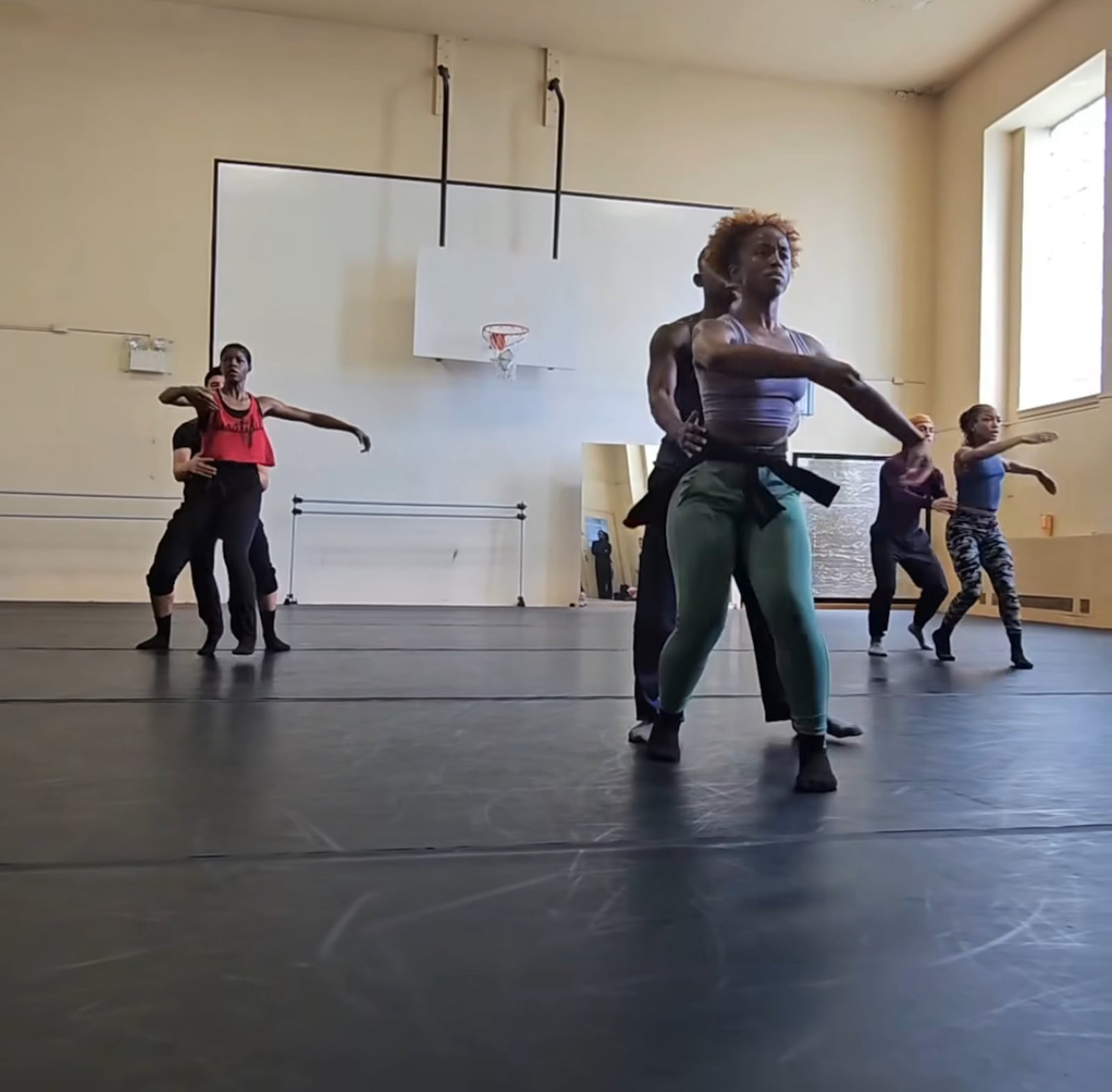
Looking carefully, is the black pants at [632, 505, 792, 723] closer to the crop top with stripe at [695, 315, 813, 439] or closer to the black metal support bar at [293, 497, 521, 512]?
the crop top with stripe at [695, 315, 813, 439]

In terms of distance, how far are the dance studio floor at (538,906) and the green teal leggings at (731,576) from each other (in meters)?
0.19

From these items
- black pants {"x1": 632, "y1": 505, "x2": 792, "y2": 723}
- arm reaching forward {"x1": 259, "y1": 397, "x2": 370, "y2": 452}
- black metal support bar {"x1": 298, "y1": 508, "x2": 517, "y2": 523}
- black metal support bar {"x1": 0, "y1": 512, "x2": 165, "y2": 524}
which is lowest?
black pants {"x1": 632, "y1": 505, "x2": 792, "y2": 723}

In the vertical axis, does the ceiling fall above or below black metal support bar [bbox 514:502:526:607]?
above

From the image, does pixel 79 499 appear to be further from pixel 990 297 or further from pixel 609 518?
pixel 990 297

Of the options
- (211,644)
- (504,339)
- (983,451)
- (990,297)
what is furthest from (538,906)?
(990,297)

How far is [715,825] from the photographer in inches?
65.0

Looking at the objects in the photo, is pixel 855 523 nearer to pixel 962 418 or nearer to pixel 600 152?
pixel 600 152

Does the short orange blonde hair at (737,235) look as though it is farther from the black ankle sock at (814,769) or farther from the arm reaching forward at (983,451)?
the arm reaching forward at (983,451)

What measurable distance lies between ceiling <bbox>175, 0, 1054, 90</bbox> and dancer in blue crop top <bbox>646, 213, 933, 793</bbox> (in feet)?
25.1

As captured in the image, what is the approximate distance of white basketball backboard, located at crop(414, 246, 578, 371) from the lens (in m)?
8.72

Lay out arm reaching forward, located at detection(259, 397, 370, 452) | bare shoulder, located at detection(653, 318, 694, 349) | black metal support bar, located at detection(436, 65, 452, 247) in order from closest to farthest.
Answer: bare shoulder, located at detection(653, 318, 694, 349), arm reaching forward, located at detection(259, 397, 370, 452), black metal support bar, located at detection(436, 65, 452, 247)

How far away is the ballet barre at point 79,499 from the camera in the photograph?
8.45 metres

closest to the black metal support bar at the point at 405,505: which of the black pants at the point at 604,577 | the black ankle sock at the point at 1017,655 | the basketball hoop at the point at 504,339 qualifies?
the black pants at the point at 604,577

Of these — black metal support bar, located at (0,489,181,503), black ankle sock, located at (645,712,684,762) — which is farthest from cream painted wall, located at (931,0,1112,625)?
black metal support bar, located at (0,489,181,503)
